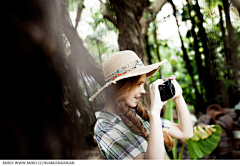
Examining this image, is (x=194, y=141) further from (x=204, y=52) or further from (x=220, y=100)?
(x=204, y=52)

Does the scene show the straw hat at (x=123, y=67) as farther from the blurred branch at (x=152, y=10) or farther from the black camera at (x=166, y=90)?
the blurred branch at (x=152, y=10)

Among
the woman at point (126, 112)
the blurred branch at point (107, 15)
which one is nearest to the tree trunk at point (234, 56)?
the woman at point (126, 112)

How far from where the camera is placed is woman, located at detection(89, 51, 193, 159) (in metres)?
0.72

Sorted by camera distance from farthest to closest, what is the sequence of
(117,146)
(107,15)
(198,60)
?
(198,60), (107,15), (117,146)

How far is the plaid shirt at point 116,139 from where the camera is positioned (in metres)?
0.71

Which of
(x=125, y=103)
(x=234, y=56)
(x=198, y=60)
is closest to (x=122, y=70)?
(x=125, y=103)

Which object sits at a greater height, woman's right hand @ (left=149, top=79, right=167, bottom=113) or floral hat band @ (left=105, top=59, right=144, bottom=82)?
floral hat band @ (left=105, top=59, right=144, bottom=82)

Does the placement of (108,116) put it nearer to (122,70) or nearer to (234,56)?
(122,70)

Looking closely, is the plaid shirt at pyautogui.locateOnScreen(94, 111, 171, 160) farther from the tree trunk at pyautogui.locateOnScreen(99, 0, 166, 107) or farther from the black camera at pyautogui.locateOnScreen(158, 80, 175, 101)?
the tree trunk at pyautogui.locateOnScreen(99, 0, 166, 107)

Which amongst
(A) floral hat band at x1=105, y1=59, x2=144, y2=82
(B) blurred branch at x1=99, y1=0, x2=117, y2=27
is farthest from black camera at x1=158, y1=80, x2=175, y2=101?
(B) blurred branch at x1=99, y1=0, x2=117, y2=27

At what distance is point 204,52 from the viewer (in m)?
1.34

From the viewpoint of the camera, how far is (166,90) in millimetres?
796

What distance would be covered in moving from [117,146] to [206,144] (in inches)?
33.2

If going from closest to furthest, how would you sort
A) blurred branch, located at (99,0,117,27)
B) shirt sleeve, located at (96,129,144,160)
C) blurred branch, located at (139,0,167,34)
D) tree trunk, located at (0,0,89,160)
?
shirt sleeve, located at (96,129,144,160) < tree trunk, located at (0,0,89,160) < blurred branch, located at (99,0,117,27) < blurred branch, located at (139,0,167,34)
